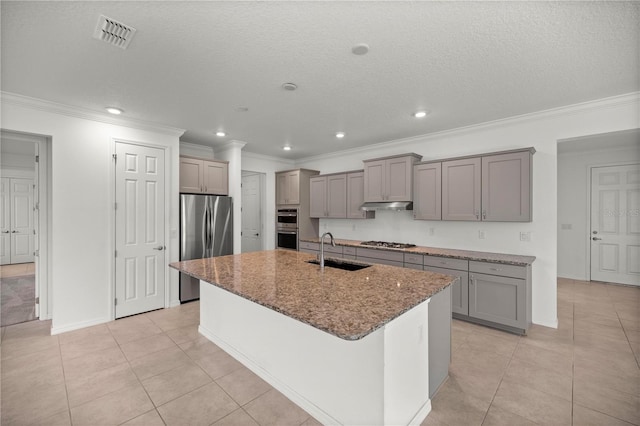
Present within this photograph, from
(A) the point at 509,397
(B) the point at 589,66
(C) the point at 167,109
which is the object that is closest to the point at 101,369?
(C) the point at 167,109

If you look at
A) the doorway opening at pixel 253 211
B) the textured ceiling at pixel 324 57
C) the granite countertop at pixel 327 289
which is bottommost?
the granite countertop at pixel 327 289

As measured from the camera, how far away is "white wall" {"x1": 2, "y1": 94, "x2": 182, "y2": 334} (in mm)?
3180

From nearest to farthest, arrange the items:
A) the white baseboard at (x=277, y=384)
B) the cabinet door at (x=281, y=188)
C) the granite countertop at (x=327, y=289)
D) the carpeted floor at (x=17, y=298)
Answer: the granite countertop at (x=327, y=289) < the white baseboard at (x=277, y=384) < the carpeted floor at (x=17, y=298) < the cabinet door at (x=281, y=188)

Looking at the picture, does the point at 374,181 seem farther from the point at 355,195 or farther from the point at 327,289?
the point at 327,289

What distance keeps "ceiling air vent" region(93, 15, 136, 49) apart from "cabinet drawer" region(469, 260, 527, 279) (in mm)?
3965

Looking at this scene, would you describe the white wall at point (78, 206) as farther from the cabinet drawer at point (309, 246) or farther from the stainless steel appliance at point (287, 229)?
the cabinet drawer at point (309, 246)

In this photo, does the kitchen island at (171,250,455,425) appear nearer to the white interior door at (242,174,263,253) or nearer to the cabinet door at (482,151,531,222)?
the cabinet door at (482,151,531,222)

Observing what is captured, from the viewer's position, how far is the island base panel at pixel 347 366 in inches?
62.1

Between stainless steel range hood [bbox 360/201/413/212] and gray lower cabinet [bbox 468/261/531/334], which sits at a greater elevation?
stainless steel range hood [bbox 360/201/413/212]

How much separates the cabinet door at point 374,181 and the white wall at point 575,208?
4.07 metres

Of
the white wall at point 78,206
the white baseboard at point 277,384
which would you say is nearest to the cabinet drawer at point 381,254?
the white baseboard at point 277,384

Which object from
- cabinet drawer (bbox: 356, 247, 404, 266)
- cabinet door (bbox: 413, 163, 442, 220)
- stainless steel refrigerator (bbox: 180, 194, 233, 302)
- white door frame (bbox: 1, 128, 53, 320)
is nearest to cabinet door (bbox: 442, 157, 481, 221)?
cabinet door (bbox: 413, 163, 442, 220)

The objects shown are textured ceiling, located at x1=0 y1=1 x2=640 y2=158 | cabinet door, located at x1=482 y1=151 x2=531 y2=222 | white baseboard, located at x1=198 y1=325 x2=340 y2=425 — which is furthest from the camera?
cabinet door, located at x1=482 y1=151 x2=531 y2=222

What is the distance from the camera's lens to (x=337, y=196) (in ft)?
17.7
